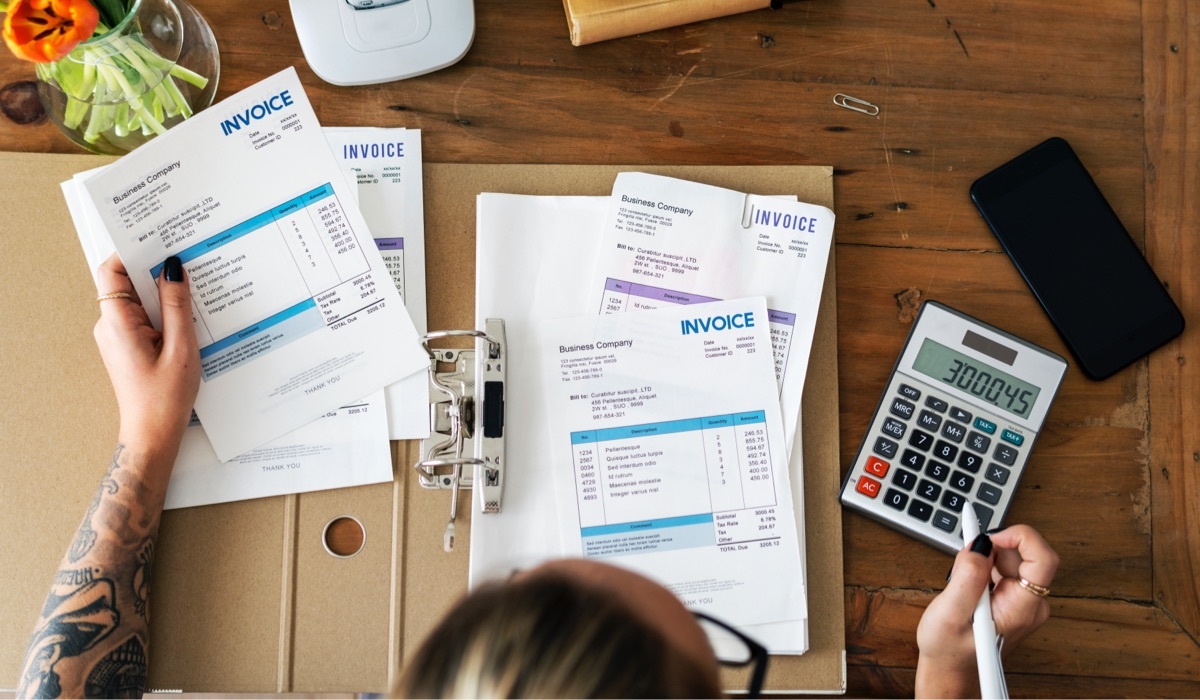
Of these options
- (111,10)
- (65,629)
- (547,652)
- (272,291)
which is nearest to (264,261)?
(272,291)

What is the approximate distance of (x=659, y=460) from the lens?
83 centimetres

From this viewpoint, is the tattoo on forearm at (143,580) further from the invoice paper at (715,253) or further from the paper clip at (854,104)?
the paper clip at (854,104)

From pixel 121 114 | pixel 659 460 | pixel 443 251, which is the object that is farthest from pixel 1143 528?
pixel 121 114

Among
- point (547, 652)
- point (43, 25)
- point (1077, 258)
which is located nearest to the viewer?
point (547, 652)

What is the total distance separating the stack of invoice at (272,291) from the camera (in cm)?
81

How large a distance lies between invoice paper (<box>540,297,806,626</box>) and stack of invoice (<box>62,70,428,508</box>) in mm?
158

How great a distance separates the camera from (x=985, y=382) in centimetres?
85

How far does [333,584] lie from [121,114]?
48cm

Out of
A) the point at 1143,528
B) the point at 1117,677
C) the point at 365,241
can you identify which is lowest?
the point at 1117,677

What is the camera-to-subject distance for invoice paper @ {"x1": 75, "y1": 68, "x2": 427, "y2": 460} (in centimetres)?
81

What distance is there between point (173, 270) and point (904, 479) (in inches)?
28.1

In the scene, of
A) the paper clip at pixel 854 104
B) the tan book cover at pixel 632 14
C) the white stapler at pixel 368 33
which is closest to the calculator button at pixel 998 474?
the paper clip at pixel 854 104

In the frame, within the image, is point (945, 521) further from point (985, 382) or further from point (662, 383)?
point (662, 383)

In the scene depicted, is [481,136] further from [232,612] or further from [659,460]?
[232,612]
